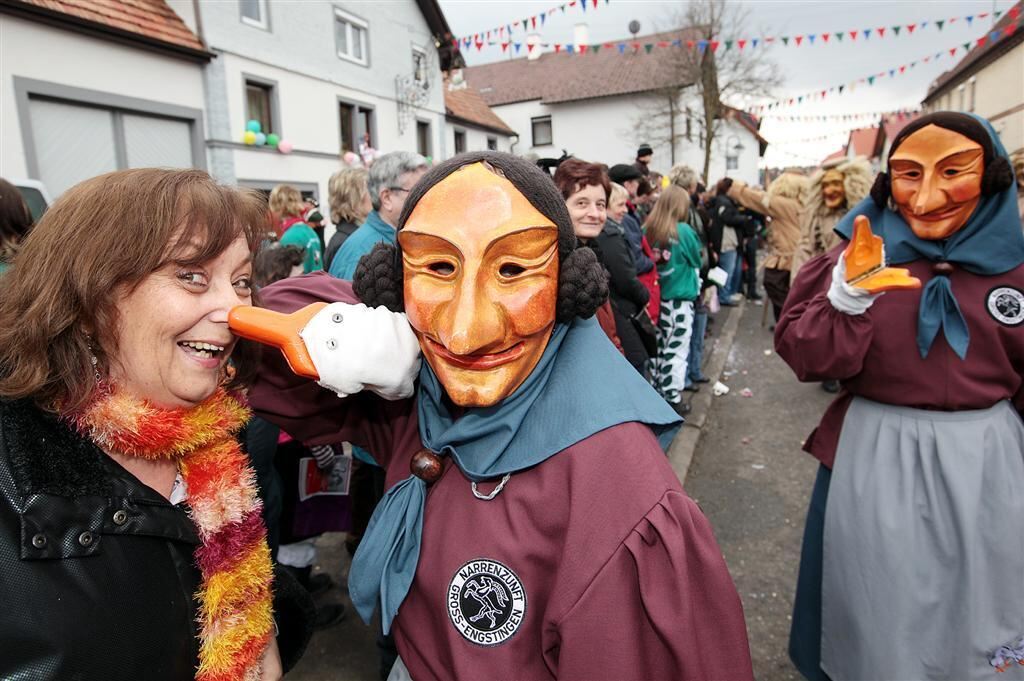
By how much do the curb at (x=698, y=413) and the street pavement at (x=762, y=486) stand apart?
0.23 ft

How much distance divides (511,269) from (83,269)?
759mm

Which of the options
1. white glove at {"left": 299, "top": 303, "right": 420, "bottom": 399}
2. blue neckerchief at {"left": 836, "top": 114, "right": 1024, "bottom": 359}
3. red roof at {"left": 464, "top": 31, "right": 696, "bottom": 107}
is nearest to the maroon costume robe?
white glove at {"left": 299, "top": 303, "right": 420, "bottom": 399}

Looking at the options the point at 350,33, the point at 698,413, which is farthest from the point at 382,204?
the point at 350,33

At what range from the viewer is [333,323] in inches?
49.5

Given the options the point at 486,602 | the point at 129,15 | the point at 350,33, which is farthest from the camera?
the point at 350,33

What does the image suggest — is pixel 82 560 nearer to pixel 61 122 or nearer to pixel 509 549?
pixel 509 549

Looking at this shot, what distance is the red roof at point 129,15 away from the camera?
796cm

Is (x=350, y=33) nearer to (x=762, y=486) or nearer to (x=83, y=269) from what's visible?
(x=762, y=486)

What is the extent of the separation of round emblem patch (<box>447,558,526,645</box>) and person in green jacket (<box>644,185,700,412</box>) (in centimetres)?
422

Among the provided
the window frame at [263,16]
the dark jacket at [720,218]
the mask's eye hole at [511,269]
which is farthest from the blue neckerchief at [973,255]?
the window frame at [263,16]

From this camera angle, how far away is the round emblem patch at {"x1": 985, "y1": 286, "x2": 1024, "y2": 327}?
78.7 inches

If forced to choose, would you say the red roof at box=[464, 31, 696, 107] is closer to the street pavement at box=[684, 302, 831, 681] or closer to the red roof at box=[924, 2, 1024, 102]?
the red roof at box=[924, 2, 1024, 102]

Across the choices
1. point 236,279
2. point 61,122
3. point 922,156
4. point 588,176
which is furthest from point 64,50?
point 922,156

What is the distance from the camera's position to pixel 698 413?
18.9ft
